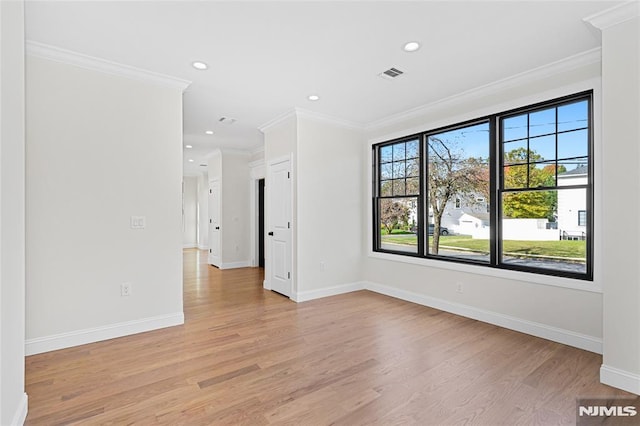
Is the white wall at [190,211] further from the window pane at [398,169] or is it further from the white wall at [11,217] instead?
the white wall at [11,217]

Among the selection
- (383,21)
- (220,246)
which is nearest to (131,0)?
(383,21)

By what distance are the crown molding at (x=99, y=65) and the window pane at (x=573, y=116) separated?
3.89 metres

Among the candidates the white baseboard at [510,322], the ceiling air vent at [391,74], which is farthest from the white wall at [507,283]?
the ceiling air vent at [391,74]

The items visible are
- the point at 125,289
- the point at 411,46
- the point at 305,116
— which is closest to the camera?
the point at 411,46

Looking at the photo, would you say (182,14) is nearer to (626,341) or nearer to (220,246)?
(626,341)

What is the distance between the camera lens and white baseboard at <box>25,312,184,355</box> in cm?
276

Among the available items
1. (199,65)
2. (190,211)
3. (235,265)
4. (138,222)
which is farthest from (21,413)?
(190,211)

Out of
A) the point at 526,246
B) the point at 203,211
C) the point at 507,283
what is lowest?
the point at 507,283

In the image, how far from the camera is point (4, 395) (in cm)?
160

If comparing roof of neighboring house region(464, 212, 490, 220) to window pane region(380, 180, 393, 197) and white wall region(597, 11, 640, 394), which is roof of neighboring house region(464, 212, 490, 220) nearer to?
window pane region(380, 180, 393, 197)

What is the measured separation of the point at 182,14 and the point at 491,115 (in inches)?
129

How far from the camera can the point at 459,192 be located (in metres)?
4.05

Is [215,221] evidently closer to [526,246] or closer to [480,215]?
[480,215]

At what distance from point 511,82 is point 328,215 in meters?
2.81
